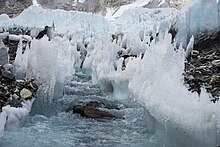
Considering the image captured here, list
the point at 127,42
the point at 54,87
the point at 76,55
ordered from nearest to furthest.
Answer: the point at 54,87, the point at 76,55, the point at 127,42

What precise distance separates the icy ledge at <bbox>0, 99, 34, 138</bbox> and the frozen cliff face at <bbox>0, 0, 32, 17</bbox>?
34.7m

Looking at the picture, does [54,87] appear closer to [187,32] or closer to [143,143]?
[143,143]

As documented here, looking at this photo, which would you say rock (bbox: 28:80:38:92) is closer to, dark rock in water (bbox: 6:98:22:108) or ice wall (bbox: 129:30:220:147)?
dark rock in water (bbox: 6:98:22:108)

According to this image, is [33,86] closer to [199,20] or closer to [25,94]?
[25,94]

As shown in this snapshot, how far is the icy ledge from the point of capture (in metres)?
6.44

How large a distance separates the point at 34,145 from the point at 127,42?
38.6ft

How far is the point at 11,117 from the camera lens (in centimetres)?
690

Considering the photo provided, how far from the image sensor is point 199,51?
48.9 feet

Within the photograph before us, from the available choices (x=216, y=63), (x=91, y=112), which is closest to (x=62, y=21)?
(x=216, y=63)

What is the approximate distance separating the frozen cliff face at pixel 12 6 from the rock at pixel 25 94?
33.6m

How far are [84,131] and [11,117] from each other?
144 centimetres

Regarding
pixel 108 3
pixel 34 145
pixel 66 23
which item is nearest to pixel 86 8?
pixel 108 3

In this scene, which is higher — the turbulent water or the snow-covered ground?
the snow-covered ground

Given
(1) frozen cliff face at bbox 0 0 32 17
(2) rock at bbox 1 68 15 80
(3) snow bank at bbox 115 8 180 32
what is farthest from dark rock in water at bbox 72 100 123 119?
(1) frozen cliff face at bbox 0 0 32 17
